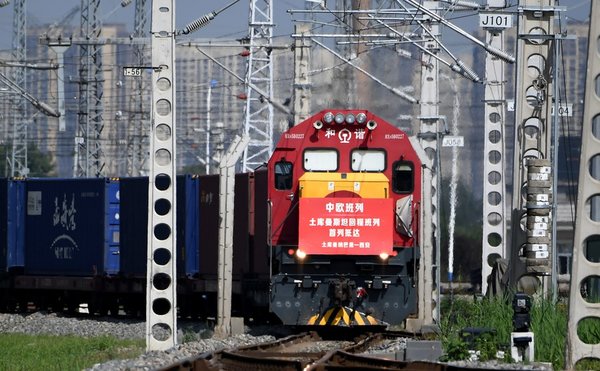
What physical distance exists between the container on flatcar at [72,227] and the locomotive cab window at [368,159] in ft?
33.9

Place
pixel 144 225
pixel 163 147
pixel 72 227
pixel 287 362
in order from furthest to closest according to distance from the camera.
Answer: pixel 72 227 < pixel 144 225 < pixel 163 147 < pixel 287 362

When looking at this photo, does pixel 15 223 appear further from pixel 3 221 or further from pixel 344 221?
pixel 344 221

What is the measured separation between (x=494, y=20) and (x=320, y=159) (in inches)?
152

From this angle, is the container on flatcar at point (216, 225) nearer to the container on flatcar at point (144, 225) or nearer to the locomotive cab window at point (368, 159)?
the container on flatcar at point (144, 225)

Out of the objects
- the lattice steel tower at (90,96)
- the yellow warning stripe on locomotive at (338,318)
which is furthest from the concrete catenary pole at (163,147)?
the lattice steel tower at (90,96)

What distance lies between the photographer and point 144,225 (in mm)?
30188

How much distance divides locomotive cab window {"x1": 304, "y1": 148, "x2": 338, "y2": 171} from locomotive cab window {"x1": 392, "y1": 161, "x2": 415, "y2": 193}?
975 mm

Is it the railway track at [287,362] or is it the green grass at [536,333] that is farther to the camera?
the green grass at [536,333]

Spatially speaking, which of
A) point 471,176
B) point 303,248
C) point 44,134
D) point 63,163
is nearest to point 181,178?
point 303,248

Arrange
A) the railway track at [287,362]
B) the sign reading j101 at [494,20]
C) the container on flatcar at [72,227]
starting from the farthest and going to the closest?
the container on flatcar at [72,227] < the sign reading j101 at [494,20] < the railway track at [287,362]

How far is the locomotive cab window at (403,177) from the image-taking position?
22188mm

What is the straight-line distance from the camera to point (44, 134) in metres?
120

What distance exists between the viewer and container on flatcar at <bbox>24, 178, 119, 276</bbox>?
31297 millimetres

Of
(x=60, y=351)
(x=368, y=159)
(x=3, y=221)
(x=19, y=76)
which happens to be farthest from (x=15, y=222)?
(x=19, y=76)
